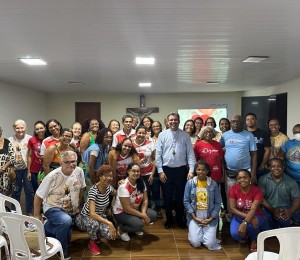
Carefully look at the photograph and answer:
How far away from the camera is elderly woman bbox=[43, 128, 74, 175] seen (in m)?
3.22

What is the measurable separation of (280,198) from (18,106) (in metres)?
6.58

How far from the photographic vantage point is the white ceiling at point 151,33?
2125mm

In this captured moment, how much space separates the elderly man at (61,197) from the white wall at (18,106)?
4.35 meters

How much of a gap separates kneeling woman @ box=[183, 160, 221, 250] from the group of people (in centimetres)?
1

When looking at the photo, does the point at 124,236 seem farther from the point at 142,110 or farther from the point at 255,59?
the point at 142,110

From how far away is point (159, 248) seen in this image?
120 inches

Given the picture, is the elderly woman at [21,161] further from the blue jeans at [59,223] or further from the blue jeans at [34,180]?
the blue jeans at [59,223]

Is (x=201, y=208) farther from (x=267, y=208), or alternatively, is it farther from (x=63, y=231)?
(x=63, y=231)

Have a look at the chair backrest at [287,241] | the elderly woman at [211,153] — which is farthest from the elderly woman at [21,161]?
the chair backrest at [287,241]

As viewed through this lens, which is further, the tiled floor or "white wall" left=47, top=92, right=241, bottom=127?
"white wall" left=47, top=92, right=241, bottom=127

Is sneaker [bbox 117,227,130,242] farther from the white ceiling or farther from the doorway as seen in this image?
the doorway

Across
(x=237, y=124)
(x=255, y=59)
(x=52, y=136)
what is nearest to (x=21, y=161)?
(x=52, y=136)

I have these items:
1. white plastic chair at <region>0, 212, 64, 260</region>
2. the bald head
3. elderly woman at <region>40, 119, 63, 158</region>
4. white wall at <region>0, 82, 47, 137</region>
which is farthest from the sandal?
white wall at <region>0, 82, 47, 137</region>

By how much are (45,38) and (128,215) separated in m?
2.12
